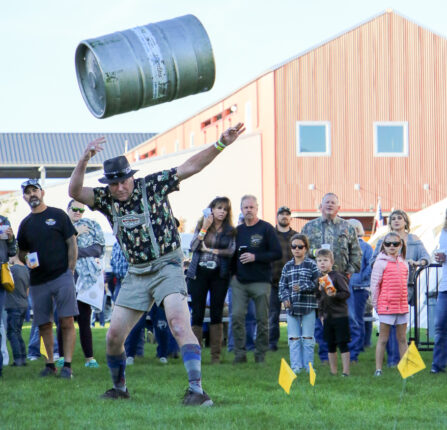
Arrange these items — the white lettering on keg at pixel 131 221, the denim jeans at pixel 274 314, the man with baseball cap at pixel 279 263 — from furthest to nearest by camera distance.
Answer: the denim jeans at pixel 274 314, the man with baseball cap at pixel 279 263, the white lettering on keg at pixel 131 221

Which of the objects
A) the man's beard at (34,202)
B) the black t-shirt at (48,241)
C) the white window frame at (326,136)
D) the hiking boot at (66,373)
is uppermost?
the white window frame at (326,136)

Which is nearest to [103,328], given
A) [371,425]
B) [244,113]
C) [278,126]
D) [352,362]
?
[352,362]

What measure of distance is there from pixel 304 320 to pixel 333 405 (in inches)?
103

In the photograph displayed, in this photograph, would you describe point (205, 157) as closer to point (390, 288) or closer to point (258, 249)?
point (390, 288)

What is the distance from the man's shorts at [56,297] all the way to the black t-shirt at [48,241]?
0.18 ft

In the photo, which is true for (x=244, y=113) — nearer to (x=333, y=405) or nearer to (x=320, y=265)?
(x=320, y=265)

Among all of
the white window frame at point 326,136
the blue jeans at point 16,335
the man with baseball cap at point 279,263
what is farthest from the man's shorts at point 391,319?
the white window frame at point 326,136

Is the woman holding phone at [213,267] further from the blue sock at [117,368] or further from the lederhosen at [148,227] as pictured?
the lederhosen at [148,227]

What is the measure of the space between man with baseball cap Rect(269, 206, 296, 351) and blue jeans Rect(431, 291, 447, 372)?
2.89 metres

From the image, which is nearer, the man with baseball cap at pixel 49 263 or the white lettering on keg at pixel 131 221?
the white lettering on keg at pixel 131 221

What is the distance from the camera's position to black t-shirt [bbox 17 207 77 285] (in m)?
8.77

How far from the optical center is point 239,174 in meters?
32.9

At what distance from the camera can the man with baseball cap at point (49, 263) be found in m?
8.76

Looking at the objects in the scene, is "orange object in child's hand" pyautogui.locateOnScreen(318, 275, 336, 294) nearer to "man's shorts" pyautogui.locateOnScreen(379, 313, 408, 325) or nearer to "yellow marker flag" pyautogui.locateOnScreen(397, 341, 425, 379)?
"man's shorts" pyautogui.locateOnScreen(379, 313, 408, 325)
